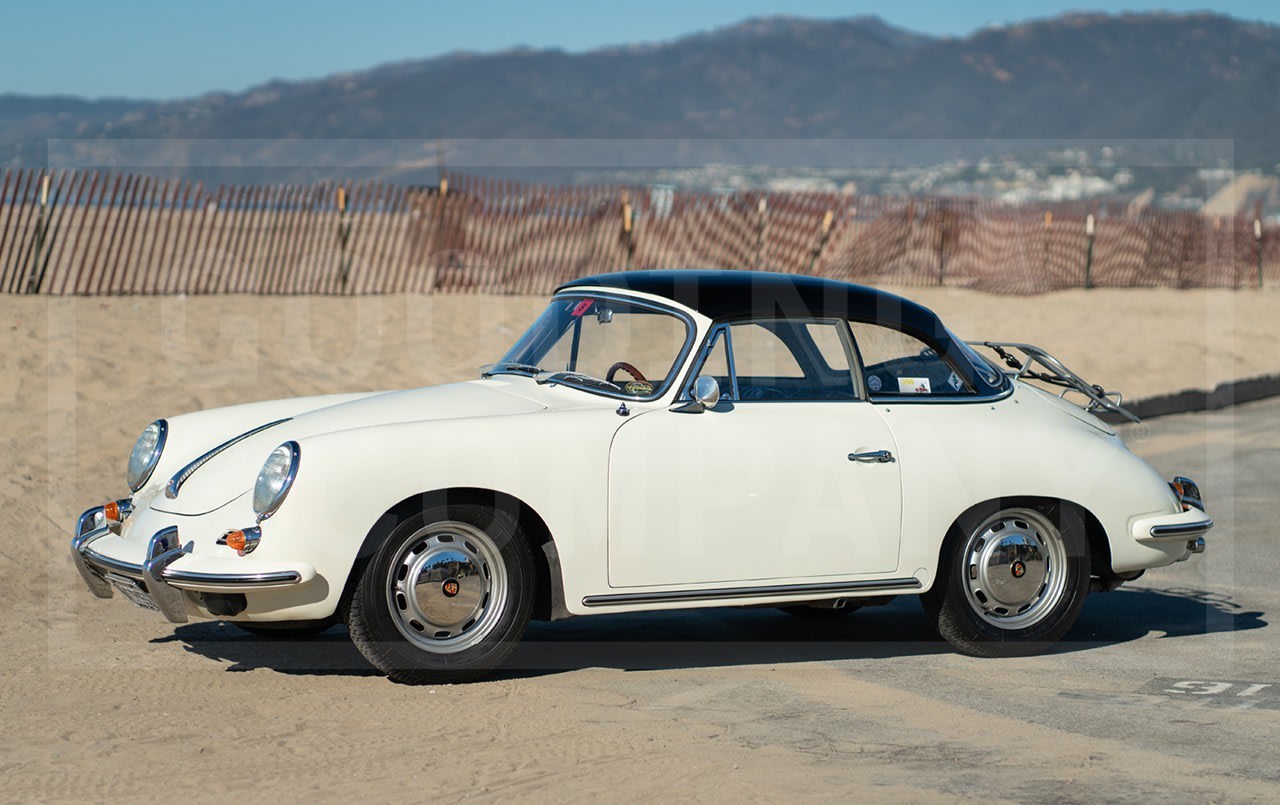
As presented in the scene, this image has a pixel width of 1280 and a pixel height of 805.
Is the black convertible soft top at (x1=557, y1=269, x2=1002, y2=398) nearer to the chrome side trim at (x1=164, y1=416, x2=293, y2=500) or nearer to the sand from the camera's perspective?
the sand

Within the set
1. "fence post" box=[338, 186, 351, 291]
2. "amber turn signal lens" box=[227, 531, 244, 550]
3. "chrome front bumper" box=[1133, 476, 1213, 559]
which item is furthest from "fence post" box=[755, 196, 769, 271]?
"amber turn signal lens" box=[227, 531, 244, 550]

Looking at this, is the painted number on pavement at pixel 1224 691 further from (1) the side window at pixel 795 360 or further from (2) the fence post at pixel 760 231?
(2) the fence post at pixel 760 231

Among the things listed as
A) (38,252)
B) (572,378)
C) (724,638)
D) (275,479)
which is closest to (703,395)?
(572,378)

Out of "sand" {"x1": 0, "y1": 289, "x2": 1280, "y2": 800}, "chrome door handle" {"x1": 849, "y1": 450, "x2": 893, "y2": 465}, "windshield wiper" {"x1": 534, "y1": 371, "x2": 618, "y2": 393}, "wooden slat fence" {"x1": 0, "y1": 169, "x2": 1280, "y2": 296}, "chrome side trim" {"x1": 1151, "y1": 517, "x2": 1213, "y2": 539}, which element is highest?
"wooden slat fence" {"x1": 0, "y1": 169, "x2": 1280, "y2": 296}

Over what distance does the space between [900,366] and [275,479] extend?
2.72 metres

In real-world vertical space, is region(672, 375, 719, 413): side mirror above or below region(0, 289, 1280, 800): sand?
above

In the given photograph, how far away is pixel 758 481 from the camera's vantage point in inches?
238

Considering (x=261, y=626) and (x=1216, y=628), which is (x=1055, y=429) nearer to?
(x=1216, y=628)

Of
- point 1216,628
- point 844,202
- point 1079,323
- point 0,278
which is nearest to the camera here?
point 1216,628

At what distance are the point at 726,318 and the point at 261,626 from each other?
245 cm

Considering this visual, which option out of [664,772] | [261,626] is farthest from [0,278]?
[664,772]

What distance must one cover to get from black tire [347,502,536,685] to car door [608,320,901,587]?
42 centimetres

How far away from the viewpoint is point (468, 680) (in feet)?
19.0

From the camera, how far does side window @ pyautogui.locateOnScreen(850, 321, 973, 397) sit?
646cm
